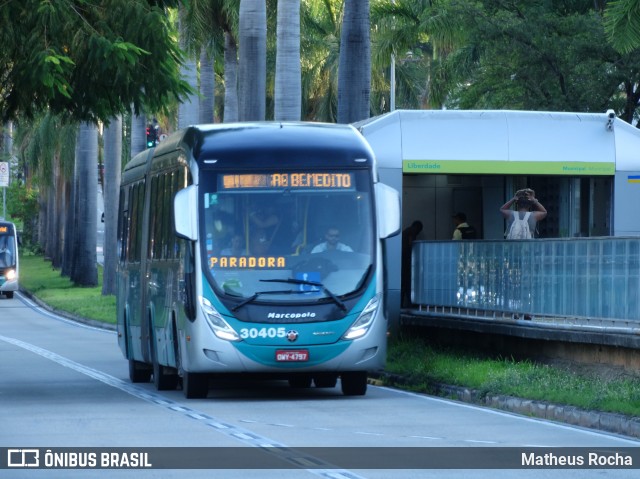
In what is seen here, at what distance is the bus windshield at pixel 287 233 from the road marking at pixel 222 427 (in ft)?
5.67

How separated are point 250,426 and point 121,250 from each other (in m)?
9.80

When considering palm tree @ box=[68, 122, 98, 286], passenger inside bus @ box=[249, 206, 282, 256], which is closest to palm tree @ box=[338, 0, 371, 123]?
passenger inside bus @ box=[249, 206, 282, 256]

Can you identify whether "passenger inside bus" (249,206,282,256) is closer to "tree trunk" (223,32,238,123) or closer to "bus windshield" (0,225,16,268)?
"tree trunk" (223,32,238,123)

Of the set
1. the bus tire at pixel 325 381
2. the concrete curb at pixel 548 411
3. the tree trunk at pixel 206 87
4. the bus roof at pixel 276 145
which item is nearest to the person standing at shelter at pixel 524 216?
the concrete curb at pixel 548 411

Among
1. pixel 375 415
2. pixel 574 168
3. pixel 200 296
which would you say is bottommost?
pixel 375 415

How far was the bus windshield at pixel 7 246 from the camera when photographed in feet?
200

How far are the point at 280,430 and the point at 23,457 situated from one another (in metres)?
2.94

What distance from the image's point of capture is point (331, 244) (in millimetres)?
18797

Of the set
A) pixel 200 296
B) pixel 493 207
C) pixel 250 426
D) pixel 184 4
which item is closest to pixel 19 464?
pixel 250 426

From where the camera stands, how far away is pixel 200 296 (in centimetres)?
1839

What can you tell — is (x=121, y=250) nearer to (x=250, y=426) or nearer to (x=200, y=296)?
(x=200, y=296)

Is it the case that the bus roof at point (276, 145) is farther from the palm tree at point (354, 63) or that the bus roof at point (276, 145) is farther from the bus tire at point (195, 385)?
the palm tree at point (354, 63)

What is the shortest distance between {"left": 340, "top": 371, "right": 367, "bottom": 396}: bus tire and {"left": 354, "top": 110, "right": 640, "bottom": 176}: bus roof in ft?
15.8

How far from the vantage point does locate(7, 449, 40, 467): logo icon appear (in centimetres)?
1230
